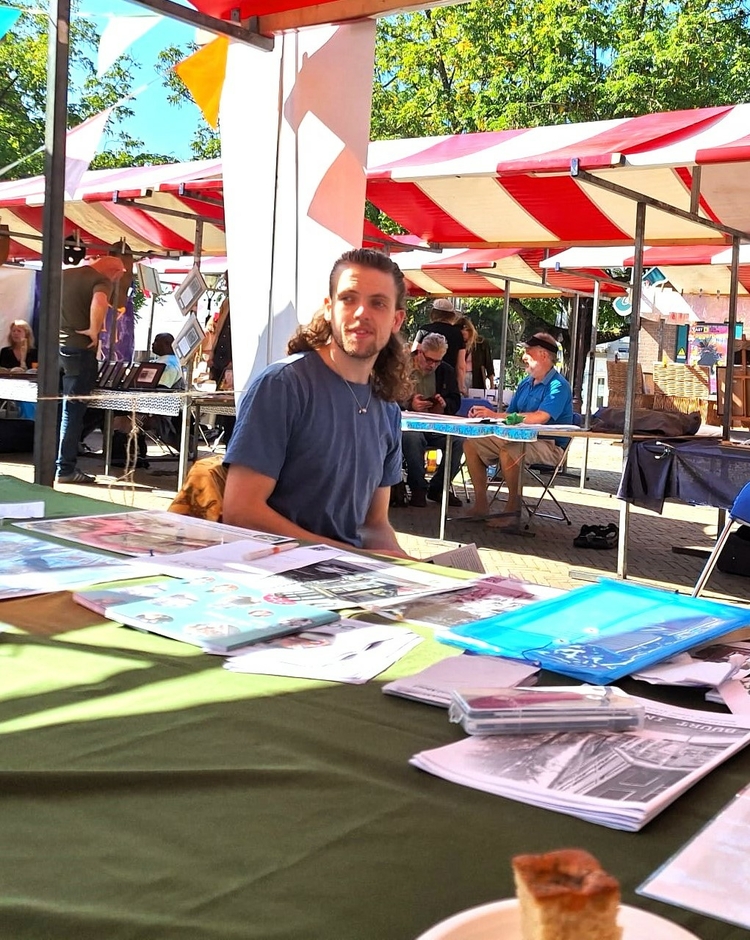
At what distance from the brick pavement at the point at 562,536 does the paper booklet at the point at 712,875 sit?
5.14 metres

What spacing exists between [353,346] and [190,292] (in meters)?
4.00

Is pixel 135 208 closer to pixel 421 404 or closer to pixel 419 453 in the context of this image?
pixel 421 404

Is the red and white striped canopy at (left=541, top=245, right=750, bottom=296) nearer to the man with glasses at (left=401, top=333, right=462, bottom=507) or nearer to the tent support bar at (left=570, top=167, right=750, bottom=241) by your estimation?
the man with glasses at (left=401, top=333, right=462, bottom=507)

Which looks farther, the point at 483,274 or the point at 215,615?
the point at 483,274

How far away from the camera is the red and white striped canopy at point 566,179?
5637 mm

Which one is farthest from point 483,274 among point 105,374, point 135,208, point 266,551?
point 266,551

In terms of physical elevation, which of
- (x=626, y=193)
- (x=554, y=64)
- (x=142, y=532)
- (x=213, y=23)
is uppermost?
(x=554, y=64)

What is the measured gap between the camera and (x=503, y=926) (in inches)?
25.8

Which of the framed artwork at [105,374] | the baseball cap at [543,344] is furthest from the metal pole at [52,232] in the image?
the framed artwork at [105,374]

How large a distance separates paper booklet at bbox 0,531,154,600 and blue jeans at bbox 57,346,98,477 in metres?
6.97

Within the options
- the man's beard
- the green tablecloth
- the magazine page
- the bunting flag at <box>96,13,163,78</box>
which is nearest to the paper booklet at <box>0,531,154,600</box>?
the magazine page

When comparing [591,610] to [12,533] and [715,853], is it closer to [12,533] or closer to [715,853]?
[715,853]

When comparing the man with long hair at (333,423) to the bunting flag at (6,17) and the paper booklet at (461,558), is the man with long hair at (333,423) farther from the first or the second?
the bunting flag at (6,17)

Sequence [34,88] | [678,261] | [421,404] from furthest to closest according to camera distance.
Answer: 1. [34,88]
2. [678,261]
3. [421,404]
